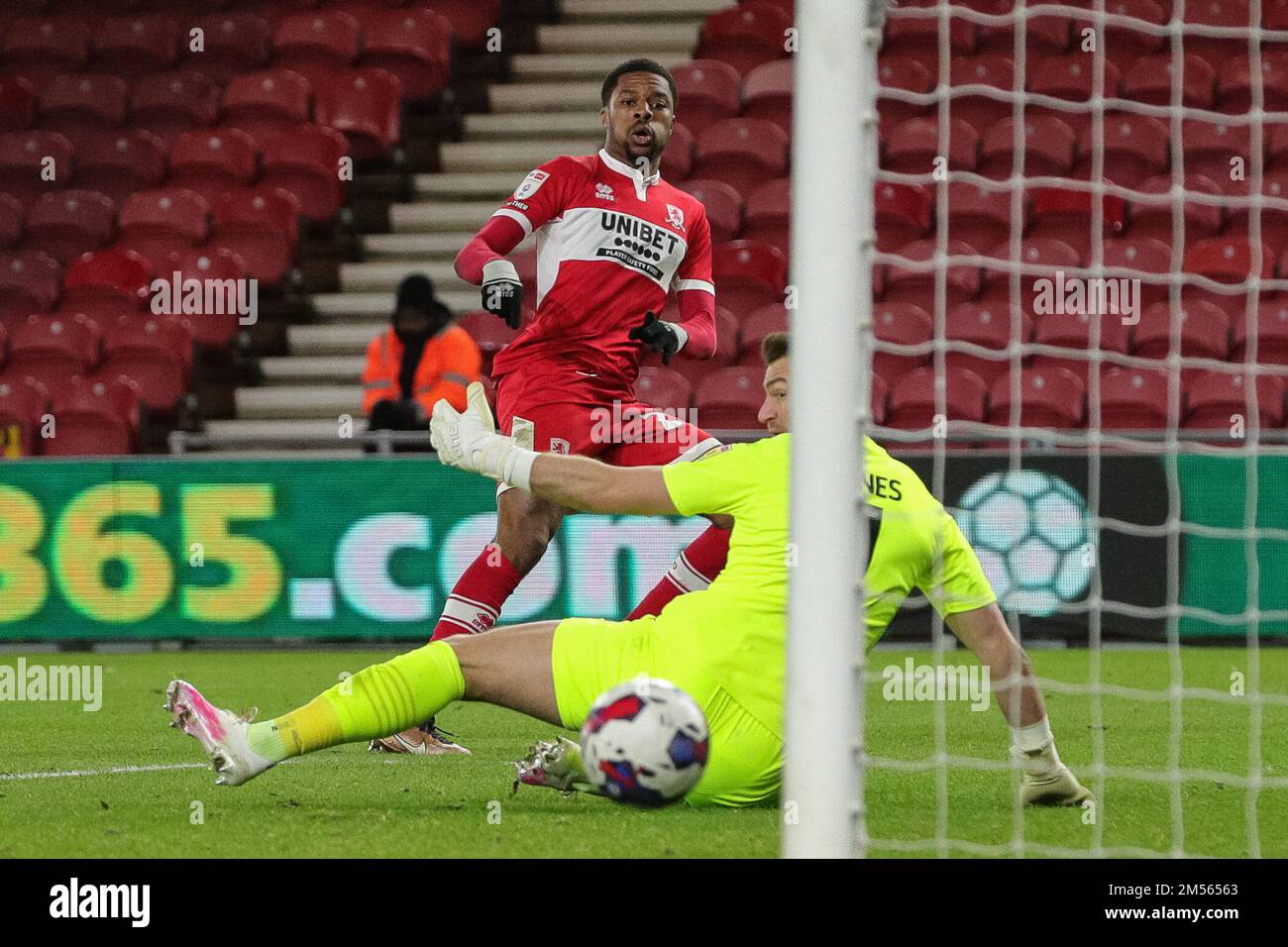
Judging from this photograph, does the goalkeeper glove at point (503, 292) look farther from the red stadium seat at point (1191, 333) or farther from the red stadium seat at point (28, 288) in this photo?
the red stadium seat at point (28, 288)

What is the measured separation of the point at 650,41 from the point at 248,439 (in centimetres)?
581

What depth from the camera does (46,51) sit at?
46.8 ft

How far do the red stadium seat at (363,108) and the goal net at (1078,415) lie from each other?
366 cm

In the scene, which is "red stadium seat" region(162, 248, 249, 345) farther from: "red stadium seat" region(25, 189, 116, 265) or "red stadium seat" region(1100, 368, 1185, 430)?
"red stadium seat" region(1100, 368, 1185, 430)

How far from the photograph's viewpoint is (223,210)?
12.5 m

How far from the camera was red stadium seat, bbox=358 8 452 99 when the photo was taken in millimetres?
13578

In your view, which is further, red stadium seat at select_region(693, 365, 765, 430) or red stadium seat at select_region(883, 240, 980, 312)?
red stadium seat at select_region(883, 240, 980, 312)

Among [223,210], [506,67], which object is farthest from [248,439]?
[506,67]

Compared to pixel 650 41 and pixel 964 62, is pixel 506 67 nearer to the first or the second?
pixel 650 41

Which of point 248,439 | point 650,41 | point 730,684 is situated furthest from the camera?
point 650,41

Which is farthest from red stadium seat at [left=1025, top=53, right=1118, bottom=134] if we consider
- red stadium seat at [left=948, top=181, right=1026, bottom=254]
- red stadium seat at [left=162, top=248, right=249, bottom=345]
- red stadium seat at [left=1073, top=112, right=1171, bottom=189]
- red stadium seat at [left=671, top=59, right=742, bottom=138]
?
red stadium seat at [left=162, top=248, right=249, bottom=345]

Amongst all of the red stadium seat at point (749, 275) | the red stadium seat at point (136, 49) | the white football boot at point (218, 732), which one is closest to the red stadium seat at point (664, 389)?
the red stadium seat at point (749, 275)

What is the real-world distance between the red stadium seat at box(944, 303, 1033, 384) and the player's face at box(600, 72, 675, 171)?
17.6 ft

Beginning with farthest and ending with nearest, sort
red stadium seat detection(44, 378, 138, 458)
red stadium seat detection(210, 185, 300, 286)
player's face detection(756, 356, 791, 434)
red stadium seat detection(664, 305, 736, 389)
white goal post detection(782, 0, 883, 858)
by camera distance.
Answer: red stadium seat detection(210, 185, 300, 286) → red stadium seat detection(44, 378, 138, 458) → red stadium seat detection(664, 305, 736, 389) → player's face detection(756, 356, 791, 434) → white goal post detection(782, 0, 883, 858)
